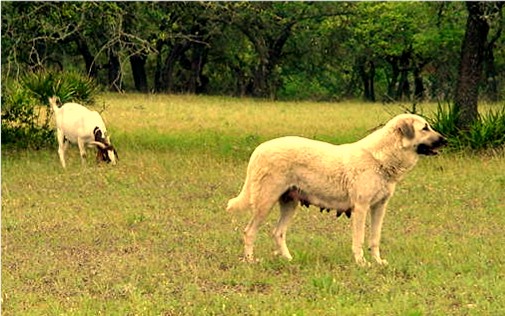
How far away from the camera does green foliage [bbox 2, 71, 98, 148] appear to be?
18172 millimetres

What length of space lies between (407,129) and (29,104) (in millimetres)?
11188

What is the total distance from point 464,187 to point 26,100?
8.86 meters

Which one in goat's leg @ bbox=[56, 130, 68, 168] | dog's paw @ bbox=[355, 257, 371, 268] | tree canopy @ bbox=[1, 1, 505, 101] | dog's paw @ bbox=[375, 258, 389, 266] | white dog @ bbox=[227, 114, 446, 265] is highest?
white dog @ bbox=[227, 114, 446, 265]

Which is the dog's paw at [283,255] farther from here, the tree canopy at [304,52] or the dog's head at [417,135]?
the tree canopy at [304,52]

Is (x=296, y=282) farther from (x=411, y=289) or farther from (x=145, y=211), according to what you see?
(x=145, y=211)

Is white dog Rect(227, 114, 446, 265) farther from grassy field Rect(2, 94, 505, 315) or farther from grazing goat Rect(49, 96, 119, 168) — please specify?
grazing goat Rect(49, 96, 119, 168)

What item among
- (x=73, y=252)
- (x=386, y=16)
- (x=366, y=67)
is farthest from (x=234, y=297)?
(x=366, y=67)

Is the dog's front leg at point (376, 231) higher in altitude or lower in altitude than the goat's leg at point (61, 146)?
higher

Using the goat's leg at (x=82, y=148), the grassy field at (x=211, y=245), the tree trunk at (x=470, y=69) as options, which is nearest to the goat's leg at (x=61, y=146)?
the grassy field at (x=211, y=245)

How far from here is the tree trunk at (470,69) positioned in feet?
60.8

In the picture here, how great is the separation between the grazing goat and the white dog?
7.84 m

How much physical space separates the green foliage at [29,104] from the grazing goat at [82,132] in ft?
4.85

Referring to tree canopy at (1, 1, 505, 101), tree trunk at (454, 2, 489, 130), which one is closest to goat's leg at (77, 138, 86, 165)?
tree trunk at (454, 2, 489, 130)

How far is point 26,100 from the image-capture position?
18094mm
